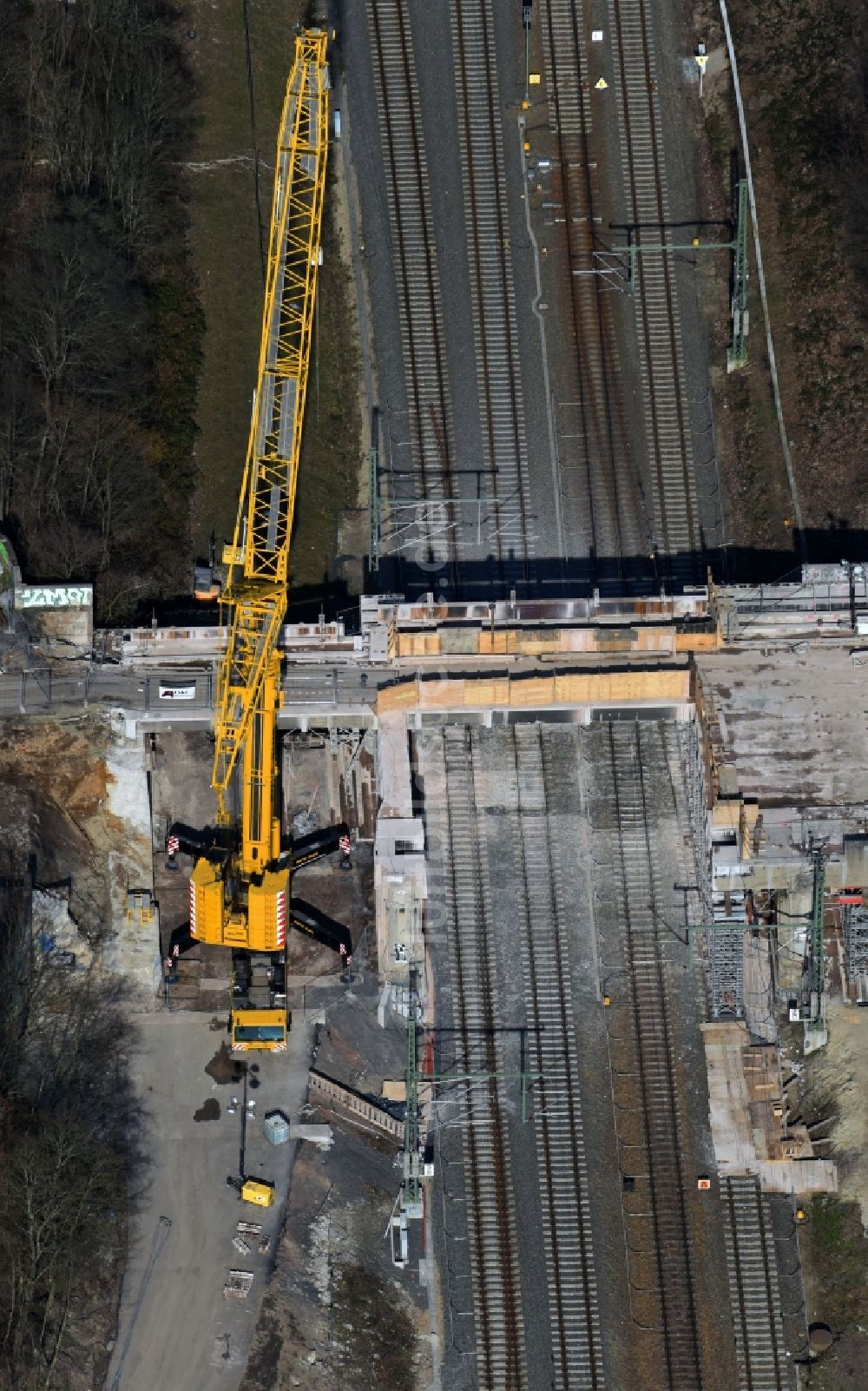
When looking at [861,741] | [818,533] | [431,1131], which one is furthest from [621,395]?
[431,1131]

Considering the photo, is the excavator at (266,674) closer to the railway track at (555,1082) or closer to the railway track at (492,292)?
the railway track at (555,1082)

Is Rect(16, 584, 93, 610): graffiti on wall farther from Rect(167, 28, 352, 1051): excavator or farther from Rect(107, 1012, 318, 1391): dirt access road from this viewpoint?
Rect(107, 1012, 318, 1391): dirt access road

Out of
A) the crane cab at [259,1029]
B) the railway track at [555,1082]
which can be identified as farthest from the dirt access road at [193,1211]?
the railway track at [555,1082]

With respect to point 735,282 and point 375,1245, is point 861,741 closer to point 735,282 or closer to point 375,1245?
point 735,282

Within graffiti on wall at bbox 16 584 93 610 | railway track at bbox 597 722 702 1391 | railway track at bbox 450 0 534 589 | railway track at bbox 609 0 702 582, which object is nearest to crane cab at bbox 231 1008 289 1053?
railway track at bbox 597 722 702 1391

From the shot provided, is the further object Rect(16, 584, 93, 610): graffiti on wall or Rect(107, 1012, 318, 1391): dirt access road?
Rect(16, 584, 93, 610): graffiti on wall
